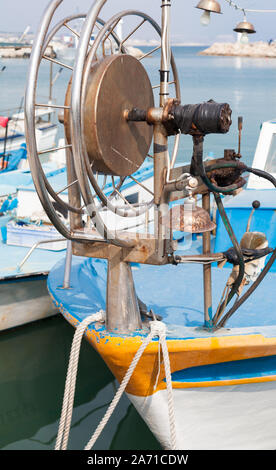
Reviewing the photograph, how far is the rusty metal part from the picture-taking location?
3236mm

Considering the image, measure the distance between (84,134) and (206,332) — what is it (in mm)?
1710

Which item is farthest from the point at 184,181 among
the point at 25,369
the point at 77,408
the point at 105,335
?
the point at 25,369

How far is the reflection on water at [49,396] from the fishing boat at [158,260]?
4.22 ft

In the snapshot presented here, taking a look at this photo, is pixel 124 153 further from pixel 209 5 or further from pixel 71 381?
pixel 209 5

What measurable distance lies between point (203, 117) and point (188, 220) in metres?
0.70

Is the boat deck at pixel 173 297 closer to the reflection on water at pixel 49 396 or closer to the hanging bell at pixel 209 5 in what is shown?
the reflection on water at pixel 49 396

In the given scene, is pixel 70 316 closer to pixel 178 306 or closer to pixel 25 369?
pixel 178 306

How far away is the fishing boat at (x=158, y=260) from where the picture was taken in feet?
10.6

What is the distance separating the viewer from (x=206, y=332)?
13.3 feet

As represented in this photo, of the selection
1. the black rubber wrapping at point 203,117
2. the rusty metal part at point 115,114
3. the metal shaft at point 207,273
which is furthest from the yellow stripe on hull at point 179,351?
the black rubber wrapping at point 203,117

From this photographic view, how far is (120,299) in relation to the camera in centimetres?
377

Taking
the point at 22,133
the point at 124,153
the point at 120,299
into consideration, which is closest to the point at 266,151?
the point at 124,153

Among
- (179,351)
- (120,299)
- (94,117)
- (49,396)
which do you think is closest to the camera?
(94,117)

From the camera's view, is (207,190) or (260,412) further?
(260,412)
